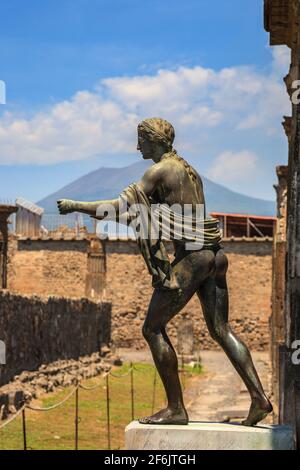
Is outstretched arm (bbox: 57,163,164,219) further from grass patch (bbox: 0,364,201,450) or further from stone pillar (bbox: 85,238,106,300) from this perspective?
stone pillar (bbox: 85,238,106,300)

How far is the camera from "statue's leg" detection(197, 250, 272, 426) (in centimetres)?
641

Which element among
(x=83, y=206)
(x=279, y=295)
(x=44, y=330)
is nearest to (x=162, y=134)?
(x=83, y=206)

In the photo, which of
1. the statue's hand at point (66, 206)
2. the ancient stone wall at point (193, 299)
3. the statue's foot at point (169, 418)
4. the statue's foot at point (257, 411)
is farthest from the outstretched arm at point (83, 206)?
the ancient stone wall at point (193, 299)

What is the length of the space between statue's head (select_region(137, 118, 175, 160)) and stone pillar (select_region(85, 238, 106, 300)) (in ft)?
109

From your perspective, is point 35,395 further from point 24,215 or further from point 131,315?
point 24,215

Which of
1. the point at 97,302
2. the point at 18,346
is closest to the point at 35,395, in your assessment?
the point at 18,346

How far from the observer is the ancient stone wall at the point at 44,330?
66.5ft

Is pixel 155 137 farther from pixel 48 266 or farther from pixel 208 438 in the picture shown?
pixel 48 266

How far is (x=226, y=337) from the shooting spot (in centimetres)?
651

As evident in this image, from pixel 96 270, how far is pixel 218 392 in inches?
740

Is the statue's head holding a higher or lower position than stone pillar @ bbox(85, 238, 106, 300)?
higher

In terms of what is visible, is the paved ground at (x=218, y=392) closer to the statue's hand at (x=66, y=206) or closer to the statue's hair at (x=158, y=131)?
the statue's hair at (x=158, y=131)

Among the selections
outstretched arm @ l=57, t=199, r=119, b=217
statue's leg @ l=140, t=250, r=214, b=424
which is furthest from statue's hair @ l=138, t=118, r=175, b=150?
statue's leg @ l=140, t=250, r=214, b=424
